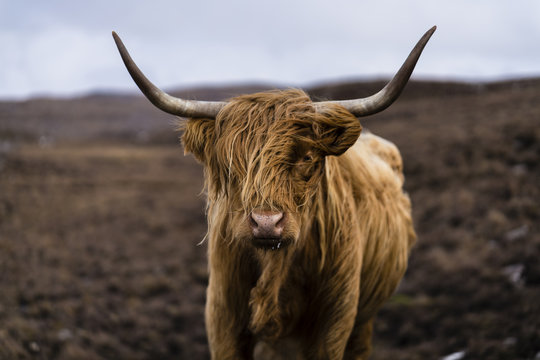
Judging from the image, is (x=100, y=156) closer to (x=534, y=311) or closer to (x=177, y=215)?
(x=177, y=215)

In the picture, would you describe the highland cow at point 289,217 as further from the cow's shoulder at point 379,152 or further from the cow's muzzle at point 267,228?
the cow's shoulder at point 379,152

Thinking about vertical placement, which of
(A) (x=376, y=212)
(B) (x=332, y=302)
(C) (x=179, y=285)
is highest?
(A) (x=376, y=212)

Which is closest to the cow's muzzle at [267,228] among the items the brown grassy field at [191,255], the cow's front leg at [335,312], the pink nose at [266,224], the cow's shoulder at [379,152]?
the pink nose at [266,224]

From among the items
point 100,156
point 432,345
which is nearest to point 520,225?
point 432,345

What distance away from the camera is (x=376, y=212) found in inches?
153

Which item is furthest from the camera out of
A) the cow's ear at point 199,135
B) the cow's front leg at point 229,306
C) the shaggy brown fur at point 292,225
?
the cow's front leg at point 229,306

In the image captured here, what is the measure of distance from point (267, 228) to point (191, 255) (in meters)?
8.18

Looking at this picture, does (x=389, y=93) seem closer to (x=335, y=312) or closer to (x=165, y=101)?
(x=165, y=101)

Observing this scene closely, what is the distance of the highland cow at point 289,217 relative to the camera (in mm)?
2545

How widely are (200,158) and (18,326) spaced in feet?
14.0

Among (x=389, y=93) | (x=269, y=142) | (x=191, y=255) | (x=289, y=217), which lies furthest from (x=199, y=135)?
(x=191, y=255)

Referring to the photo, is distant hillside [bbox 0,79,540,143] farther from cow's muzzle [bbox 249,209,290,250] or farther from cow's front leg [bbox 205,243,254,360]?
cow's muzzle [bbox 249,209,290,250]

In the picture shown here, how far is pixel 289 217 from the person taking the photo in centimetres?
249

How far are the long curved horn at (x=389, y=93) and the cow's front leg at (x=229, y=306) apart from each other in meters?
1.24
